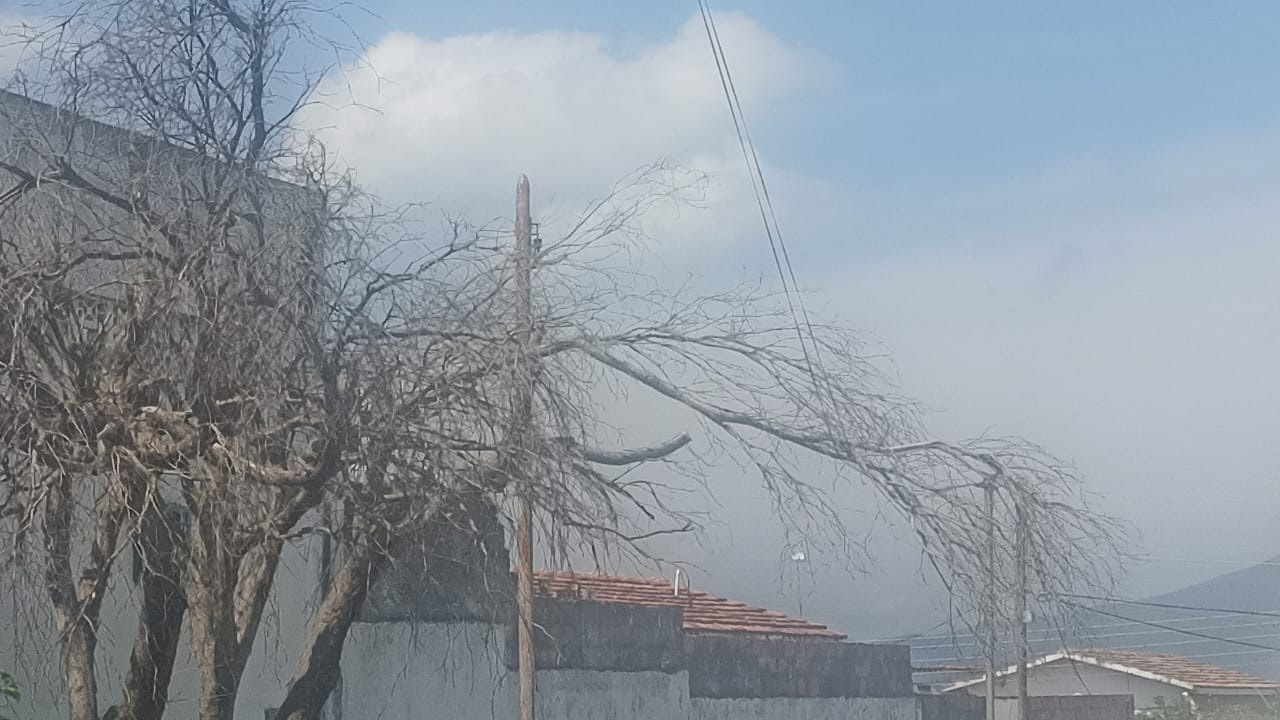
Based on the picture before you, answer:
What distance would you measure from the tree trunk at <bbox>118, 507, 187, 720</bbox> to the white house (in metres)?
22.7

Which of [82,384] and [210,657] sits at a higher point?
[82,384]

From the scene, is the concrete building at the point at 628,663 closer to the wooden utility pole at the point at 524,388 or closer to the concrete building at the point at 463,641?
the concrete building at the point at 463,641

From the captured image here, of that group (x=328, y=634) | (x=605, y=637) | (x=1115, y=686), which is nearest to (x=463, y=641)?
(x=605, y=637)

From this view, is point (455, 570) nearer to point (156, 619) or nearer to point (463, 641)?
point (156, 619)

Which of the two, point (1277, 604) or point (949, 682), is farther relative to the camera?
point (1277, 604)

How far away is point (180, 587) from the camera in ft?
28.9

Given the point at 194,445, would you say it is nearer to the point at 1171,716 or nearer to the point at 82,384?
the point at 82,384

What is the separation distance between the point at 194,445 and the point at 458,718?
24.9ft

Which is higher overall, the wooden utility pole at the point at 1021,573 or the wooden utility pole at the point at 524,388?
the wooden utility pole at the point at 524,388

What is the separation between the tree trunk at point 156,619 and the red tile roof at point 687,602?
5.59 metres

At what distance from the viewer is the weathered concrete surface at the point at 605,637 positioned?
16.0 m

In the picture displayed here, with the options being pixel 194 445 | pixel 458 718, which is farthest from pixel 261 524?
pixel 458 718

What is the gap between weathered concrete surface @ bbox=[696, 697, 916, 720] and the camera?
18.8 m

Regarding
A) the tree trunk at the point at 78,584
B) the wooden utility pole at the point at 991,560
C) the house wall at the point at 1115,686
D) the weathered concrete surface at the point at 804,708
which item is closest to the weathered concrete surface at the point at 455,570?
the tree trunk at the point at 78,584
